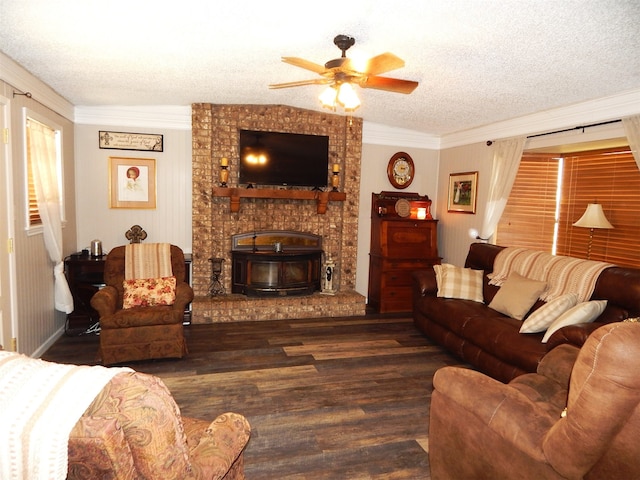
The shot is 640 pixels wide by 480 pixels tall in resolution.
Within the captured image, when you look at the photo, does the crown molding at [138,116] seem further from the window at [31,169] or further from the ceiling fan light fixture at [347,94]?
the ceiling fan light fixture at [347,94]

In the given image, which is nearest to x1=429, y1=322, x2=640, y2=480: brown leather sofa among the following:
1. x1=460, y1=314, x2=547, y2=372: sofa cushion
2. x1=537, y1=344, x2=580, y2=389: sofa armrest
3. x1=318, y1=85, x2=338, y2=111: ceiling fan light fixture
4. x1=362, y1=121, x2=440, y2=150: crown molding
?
x1=537, y1=344, x2=580, y2=389: sofa armrest

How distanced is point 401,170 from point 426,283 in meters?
2.10

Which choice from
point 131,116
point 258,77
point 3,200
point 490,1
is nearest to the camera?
point 490,1

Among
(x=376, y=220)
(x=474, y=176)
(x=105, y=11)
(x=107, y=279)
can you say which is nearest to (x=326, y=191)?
(x=376, y=220)

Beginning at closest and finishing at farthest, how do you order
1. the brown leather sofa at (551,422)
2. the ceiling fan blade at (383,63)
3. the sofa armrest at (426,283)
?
the brown leather sofa at (551,422), the ceiling fan blade at (383,63), the sofa armrest at (426,283)

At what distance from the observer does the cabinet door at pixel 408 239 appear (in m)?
5.51

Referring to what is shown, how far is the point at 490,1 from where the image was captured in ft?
7.21

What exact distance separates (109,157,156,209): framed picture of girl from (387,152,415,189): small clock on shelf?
10.4 feet

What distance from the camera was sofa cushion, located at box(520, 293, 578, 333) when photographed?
3.19 metres

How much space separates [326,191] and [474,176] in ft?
6.34

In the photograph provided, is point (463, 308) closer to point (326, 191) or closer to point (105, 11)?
point (326, 191)

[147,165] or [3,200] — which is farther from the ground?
[147,165]

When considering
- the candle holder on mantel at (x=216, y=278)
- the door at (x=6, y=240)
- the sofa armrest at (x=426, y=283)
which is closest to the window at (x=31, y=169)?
the door at (x=6, y=240)

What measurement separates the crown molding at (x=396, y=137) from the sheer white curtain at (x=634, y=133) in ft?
9.00
